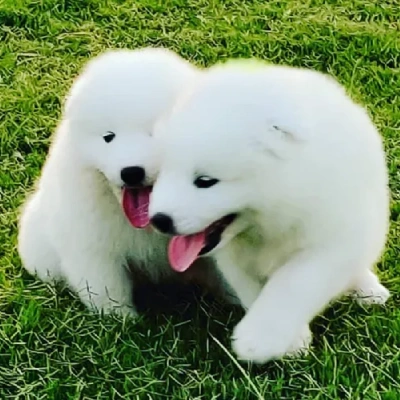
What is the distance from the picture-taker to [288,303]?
3.45 meters

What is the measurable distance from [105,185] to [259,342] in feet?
2.46

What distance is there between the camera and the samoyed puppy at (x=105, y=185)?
3527mm

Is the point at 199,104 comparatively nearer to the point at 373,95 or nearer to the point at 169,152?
the point at 169,152

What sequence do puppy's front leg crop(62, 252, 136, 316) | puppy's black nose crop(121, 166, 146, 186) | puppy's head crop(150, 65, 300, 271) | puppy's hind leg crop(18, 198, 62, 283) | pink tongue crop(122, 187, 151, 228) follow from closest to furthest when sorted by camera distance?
puppy's head crop(150, 65, 300, 271), puppy's black nose crop(121, 166, 146, 186), pink tongue crop(122, 187, 151, 228), puppy's front leg crop(62, 252, 136, 316), puppy's hind leg crop(18, 198, 62, 283)

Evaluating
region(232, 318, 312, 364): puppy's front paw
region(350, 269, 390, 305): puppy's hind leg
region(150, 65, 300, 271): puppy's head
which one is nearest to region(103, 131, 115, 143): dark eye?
region(150, 65, 300, 271): puppy's head

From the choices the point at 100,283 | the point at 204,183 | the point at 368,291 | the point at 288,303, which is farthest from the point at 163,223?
the point at 368,291

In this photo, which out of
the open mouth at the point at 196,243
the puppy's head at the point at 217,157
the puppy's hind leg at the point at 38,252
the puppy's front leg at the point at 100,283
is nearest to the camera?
the puppy's head at the point at 217,157

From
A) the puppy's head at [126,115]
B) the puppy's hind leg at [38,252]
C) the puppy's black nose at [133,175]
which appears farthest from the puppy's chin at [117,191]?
the puppy's hind leg at [38,252]

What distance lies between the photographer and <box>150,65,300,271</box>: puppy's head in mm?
3172

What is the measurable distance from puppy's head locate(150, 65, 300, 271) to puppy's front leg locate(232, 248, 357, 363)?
314 mm

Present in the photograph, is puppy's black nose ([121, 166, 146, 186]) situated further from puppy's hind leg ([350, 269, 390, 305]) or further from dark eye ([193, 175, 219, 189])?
puppy's hind leg ([350, 269, 390, 305])

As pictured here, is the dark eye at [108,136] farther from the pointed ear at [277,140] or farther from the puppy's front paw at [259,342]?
the puppy's front paw at [259,342]

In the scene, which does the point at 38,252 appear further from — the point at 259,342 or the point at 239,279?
the point at 259,342

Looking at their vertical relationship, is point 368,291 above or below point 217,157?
below
